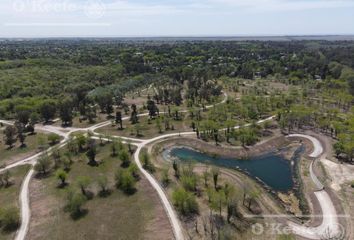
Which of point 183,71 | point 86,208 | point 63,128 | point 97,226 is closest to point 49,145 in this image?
point 63,128

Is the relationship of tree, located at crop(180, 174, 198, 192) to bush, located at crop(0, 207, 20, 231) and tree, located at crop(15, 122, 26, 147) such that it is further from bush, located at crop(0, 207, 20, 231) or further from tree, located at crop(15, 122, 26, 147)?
tree, located at crop(15, 122, 26, 147)

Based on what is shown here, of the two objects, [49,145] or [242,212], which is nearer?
[242,212]

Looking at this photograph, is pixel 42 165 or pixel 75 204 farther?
pixel 42 165

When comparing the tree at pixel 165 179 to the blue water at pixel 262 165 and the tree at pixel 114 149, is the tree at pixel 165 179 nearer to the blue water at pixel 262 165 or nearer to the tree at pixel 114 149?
the blue water at pixel 262 165

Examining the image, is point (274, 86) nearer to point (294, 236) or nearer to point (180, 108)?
point (180, 108)

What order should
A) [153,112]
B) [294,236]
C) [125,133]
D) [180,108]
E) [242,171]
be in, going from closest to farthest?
[294,236], [242,171], [125,133], [153,112], [180,108]

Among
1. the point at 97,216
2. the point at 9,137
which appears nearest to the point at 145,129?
the point at 9,137

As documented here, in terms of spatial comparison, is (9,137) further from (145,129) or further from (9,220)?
(9,220)
